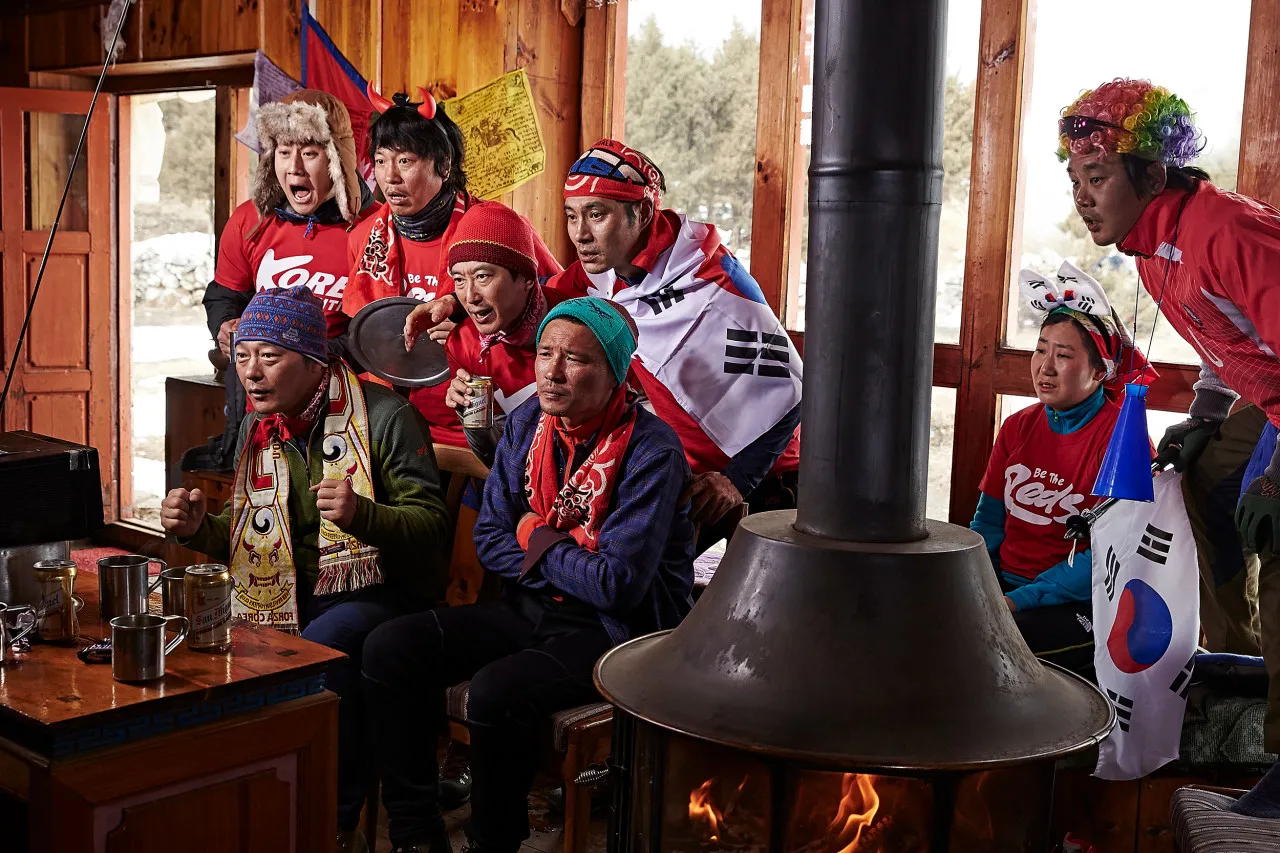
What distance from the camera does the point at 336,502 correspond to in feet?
8.27

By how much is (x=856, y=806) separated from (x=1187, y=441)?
4.00 feet

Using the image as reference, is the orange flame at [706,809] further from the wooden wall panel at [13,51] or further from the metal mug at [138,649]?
the wooden wall panel at [13,51]

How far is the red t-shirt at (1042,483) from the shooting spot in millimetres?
2734

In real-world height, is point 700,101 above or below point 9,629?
above

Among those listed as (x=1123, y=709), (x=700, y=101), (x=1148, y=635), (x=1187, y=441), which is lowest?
(x=1123, y=709)

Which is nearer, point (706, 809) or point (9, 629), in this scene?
point (706, 809)

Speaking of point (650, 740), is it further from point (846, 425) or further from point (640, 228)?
point (640, 228)

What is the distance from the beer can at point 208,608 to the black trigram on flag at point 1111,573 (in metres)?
1.58

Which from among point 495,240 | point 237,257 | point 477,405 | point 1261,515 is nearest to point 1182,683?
→ point 1261,515

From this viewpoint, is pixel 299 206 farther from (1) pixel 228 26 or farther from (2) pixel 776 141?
(1) pixel 228 26

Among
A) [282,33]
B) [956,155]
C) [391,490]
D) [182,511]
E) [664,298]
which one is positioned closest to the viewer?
[182,511]

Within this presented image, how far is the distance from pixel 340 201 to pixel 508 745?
1.86m

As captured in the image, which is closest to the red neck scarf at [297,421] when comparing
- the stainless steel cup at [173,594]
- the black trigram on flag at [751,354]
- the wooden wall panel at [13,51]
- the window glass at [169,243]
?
the stainless steel cup at [173,594]

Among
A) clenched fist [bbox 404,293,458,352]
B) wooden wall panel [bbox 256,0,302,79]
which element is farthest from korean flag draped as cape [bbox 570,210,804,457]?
wooden wall panel [bbox 256,0,302,79]
